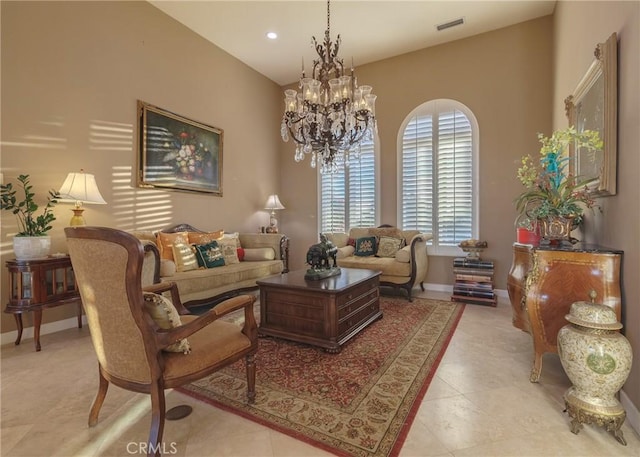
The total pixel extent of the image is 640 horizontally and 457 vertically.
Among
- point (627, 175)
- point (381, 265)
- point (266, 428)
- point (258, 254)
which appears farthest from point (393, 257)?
point (266, 428)

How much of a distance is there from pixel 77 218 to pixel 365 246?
3556 millimetres

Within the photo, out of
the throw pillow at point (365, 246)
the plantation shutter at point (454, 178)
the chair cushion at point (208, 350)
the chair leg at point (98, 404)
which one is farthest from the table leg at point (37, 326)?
the plantation shutter at point (454, 178)

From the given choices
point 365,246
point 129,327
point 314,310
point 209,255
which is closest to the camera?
point 129,327

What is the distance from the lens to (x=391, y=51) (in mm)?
5000

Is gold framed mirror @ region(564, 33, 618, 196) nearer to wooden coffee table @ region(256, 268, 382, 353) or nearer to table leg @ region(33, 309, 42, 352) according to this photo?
wooden coffee table @ region(256, 268, 382, 353)

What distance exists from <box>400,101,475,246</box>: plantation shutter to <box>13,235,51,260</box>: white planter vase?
448cm

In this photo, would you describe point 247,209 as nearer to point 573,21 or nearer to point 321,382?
point 321,382

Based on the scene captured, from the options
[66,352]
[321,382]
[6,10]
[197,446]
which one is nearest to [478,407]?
[321,382]

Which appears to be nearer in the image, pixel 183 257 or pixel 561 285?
pixel 561 285

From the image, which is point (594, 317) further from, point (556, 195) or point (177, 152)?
point (177, 152)

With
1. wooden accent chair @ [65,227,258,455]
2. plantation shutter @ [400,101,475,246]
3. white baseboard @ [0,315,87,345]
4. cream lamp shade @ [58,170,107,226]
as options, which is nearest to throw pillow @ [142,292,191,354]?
wooden accent chair @ [65,227,258,455]

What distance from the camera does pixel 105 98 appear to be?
3.49 metres

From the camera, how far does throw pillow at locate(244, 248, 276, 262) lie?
14.9ft

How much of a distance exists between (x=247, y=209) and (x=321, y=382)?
12.6 ft
